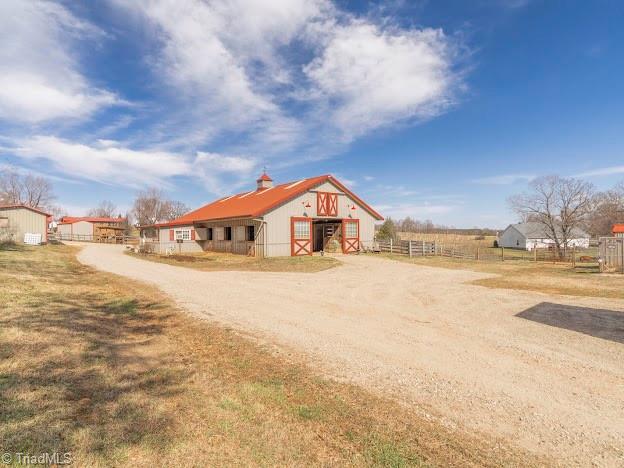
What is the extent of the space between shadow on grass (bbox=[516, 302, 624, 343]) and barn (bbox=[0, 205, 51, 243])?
132 ft

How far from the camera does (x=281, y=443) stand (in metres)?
3.44

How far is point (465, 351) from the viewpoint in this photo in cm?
625

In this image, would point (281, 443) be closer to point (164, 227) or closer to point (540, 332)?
point (540, 332)

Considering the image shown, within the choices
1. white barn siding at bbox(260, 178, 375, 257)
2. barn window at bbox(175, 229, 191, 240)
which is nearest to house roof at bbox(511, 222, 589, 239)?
white barn siding at bbox(260, 178, 375, 257)

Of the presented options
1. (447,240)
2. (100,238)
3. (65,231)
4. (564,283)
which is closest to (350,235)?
(564,283)

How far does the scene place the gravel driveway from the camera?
3924 mm

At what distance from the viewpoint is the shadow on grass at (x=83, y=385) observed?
11.0 feet

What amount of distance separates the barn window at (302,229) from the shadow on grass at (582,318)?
18.1 meters

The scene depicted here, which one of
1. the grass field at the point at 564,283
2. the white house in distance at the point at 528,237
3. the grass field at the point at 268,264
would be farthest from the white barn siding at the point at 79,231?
the white house in distance at the point at 528,237

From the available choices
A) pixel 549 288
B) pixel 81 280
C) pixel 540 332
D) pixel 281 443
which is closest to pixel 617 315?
pixel 540 332

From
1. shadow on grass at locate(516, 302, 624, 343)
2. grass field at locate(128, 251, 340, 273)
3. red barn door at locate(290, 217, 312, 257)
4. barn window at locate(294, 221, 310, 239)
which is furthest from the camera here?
barn window at locate(294, 221, 310, 239)

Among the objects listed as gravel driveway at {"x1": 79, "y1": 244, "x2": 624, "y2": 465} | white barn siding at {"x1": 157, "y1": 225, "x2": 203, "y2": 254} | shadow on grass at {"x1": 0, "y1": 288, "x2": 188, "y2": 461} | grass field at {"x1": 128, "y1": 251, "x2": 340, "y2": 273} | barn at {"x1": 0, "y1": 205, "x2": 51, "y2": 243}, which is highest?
barn at {"x1": 0, "y1": 205, "x2": 51, "y2": 243}

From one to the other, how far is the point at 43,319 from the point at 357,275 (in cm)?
1262

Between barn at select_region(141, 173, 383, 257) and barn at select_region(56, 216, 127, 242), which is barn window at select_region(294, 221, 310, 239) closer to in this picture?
barn at select_region(141, 173, 383, 257)
